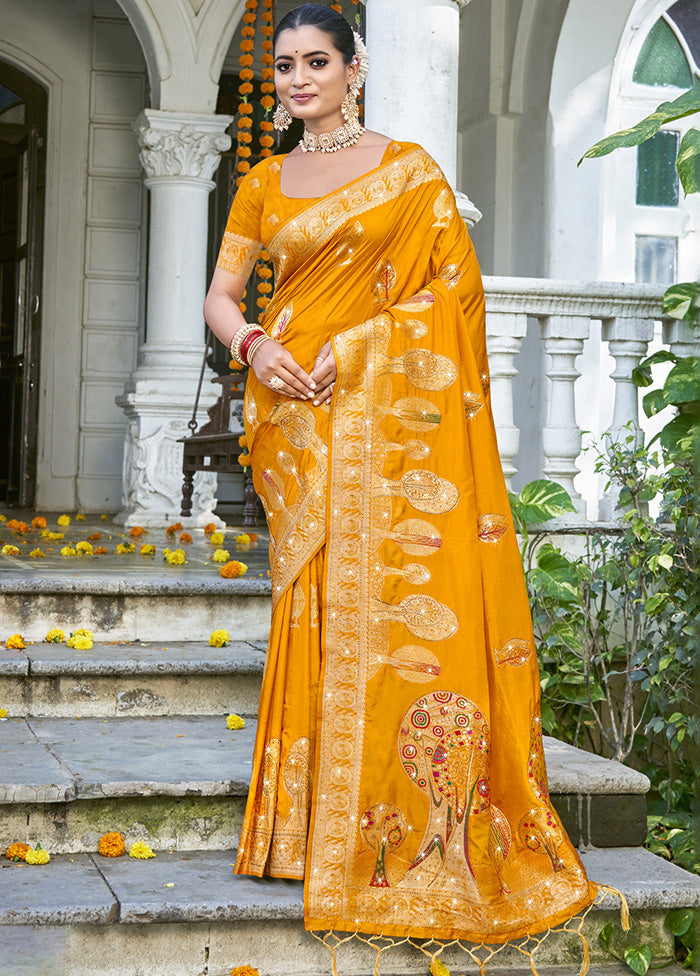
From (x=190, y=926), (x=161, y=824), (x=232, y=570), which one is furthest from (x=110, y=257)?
(x=190, y=926)

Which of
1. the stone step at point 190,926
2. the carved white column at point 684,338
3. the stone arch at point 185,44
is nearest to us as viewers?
the stone step at point 190,926

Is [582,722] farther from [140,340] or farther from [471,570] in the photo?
[140,340]

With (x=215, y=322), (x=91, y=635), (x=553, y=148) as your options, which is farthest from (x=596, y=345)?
(x=215, y=322)

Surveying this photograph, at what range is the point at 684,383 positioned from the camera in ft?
12.9

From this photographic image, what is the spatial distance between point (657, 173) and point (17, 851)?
18.8 ft

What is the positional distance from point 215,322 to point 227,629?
1586 millimetres

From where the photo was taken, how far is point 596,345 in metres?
6.60

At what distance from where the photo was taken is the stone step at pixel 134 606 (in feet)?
12.3

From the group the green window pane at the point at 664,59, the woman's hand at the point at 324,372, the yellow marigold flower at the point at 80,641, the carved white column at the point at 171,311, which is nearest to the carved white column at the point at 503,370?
the yellow marigold flower at the point at 80,641

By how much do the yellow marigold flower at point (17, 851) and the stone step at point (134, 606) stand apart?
49.3 inches

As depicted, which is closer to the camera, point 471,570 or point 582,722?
Answer: point 471,570

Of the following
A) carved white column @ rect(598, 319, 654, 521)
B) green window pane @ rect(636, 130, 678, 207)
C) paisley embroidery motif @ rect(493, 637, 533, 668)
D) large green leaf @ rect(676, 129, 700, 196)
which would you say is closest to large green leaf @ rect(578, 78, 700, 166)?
large green leaf @ rect(676, 129, 700, 196)

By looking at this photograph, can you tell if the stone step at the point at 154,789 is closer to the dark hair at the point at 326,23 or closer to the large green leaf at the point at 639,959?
the large green leaf at the point at 639,959

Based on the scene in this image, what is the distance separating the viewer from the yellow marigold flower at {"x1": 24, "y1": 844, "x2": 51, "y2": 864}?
252 cm
